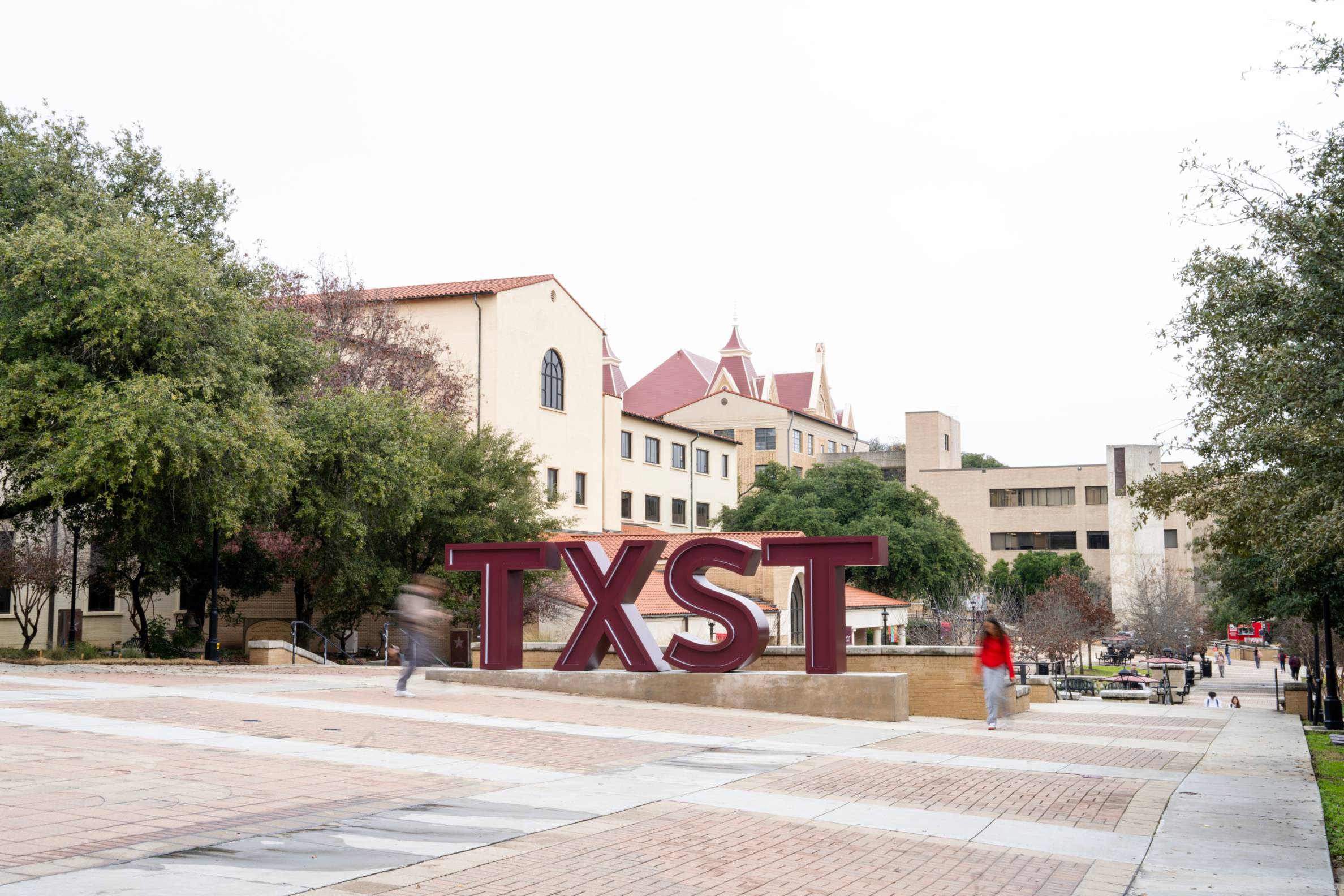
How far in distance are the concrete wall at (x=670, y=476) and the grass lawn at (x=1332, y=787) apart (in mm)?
42308

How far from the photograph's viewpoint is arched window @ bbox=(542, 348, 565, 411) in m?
51.5

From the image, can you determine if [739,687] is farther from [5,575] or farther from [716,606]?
[5,575]

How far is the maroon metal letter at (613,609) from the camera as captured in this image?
19.5m

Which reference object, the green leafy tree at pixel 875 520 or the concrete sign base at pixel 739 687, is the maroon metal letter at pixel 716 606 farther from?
the green leafy tree at pixel 875 520

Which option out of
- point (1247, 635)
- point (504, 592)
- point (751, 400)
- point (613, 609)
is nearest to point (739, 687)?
point (613, 609)

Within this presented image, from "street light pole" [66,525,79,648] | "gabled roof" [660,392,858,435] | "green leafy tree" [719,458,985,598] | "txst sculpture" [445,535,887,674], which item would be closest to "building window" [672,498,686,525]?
"green leafy tree" [719,458,985,598]

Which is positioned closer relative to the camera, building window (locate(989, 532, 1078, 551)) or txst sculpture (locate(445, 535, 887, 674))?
txst sculpture (locate(445, 535, 887, 674))

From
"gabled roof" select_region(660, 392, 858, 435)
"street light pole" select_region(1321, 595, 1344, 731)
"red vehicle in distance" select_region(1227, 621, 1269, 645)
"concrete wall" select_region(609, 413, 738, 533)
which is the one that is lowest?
"red vehicle in distance" select_region(1227, 621, 1269, 645)

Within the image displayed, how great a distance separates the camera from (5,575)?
1185 inches

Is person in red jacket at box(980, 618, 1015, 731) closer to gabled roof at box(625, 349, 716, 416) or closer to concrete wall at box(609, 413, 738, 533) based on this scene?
concrete wall at box(609, 413, 738, 533)

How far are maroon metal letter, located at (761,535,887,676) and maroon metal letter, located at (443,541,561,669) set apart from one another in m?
4.38

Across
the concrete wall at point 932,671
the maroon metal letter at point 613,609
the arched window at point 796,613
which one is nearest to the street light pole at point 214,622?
the concrete wall at point 932,671

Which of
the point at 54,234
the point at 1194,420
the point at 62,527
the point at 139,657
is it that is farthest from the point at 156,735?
the point at 62,527

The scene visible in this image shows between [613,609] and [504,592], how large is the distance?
228 centimetres
